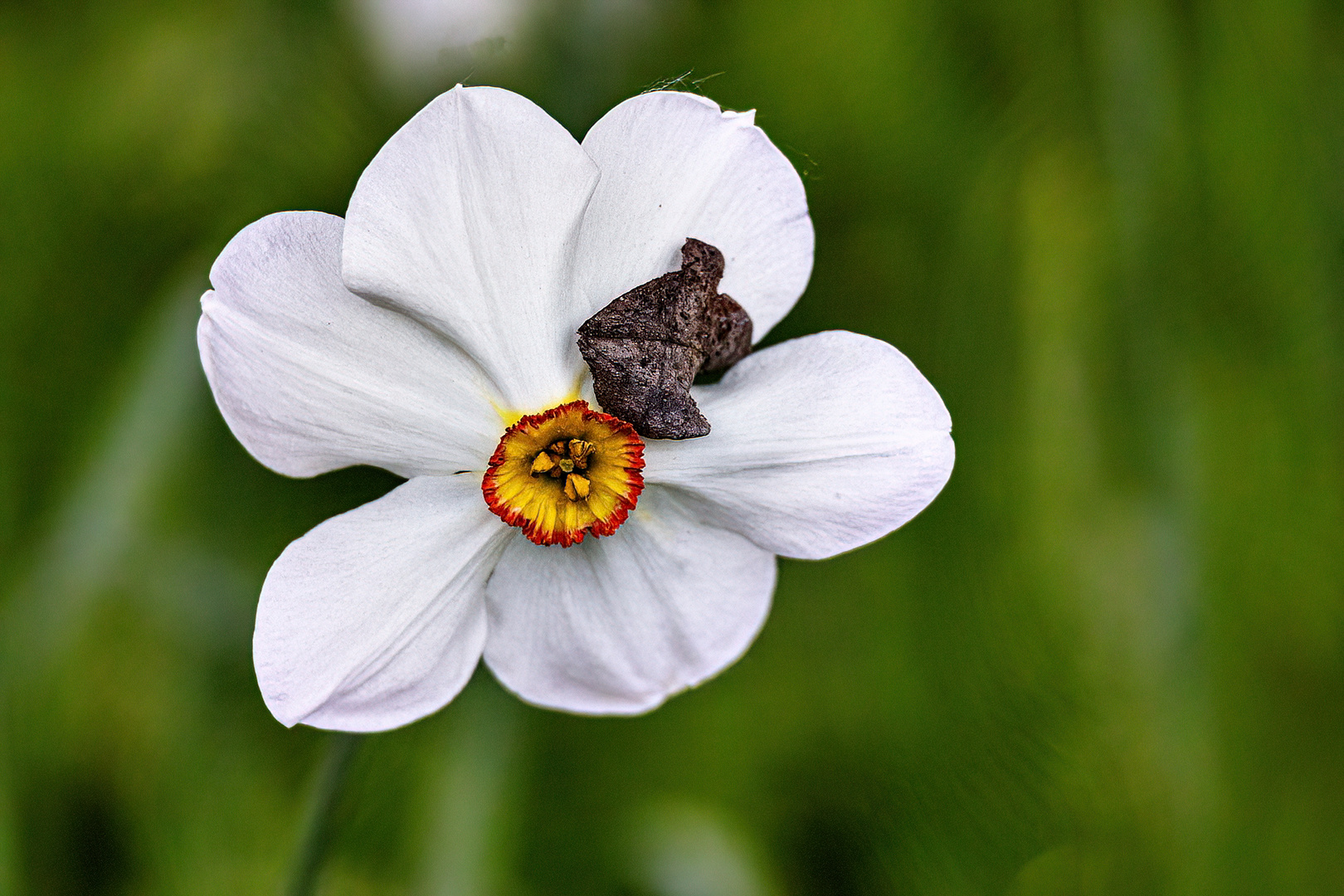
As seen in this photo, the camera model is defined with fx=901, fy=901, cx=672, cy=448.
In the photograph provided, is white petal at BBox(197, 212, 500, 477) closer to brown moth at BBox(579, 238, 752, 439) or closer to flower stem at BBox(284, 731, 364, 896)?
brown moth at BBox(579, 238, 752, 439)

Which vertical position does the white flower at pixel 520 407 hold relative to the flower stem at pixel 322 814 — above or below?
above

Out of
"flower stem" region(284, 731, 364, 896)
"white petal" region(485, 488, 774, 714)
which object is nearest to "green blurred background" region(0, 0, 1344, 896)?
"flower stem" region(284, 731, 364, 896)

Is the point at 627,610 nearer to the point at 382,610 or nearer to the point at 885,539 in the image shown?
the point at 382,610

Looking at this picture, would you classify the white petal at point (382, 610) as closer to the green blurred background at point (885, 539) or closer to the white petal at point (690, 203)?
the white petal at point (690, 203)

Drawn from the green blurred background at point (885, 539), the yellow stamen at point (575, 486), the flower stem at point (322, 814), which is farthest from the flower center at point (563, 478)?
the green blurred background at point (885, 539)

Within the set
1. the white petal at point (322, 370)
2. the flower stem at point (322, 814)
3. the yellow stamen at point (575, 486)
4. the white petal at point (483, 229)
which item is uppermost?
the white petal at point (483, 229)

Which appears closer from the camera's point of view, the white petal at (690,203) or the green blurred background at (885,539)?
the white petal at (690,203)
